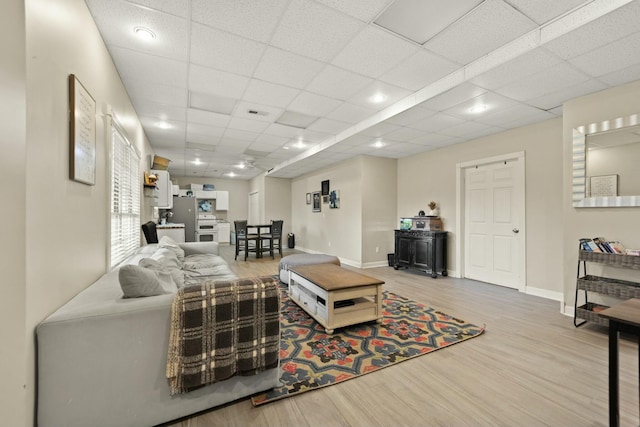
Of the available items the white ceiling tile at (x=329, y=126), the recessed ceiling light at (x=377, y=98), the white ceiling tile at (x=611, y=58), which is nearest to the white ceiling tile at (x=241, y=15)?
the recessed ceiling light at (x=377, y=98)

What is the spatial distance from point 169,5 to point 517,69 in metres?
2.97

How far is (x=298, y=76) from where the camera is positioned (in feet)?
9.43

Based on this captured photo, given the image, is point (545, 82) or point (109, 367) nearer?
point (109, 367)

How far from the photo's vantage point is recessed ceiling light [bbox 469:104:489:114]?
11.0 feet

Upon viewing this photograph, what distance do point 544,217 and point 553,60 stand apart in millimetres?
2339

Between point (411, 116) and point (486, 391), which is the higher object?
point (411, 116)

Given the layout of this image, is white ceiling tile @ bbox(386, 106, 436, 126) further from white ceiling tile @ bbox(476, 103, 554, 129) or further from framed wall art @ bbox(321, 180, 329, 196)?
framed wall art @ bbox(321, 180, 329, 196)

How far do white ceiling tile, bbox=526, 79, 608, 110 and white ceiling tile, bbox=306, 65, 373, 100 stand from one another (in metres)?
2.04

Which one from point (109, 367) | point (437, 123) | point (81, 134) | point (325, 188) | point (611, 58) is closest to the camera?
point (109, 367)

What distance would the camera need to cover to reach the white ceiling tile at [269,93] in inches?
121

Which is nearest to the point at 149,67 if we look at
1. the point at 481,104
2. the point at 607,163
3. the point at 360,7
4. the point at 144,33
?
the point at 144,33

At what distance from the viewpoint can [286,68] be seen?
2717 mm

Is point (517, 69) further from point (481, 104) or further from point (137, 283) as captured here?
point (137, 283)

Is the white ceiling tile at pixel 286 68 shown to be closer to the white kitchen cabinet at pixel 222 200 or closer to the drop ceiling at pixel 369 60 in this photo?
the drop ceiling at pixel 369 60
